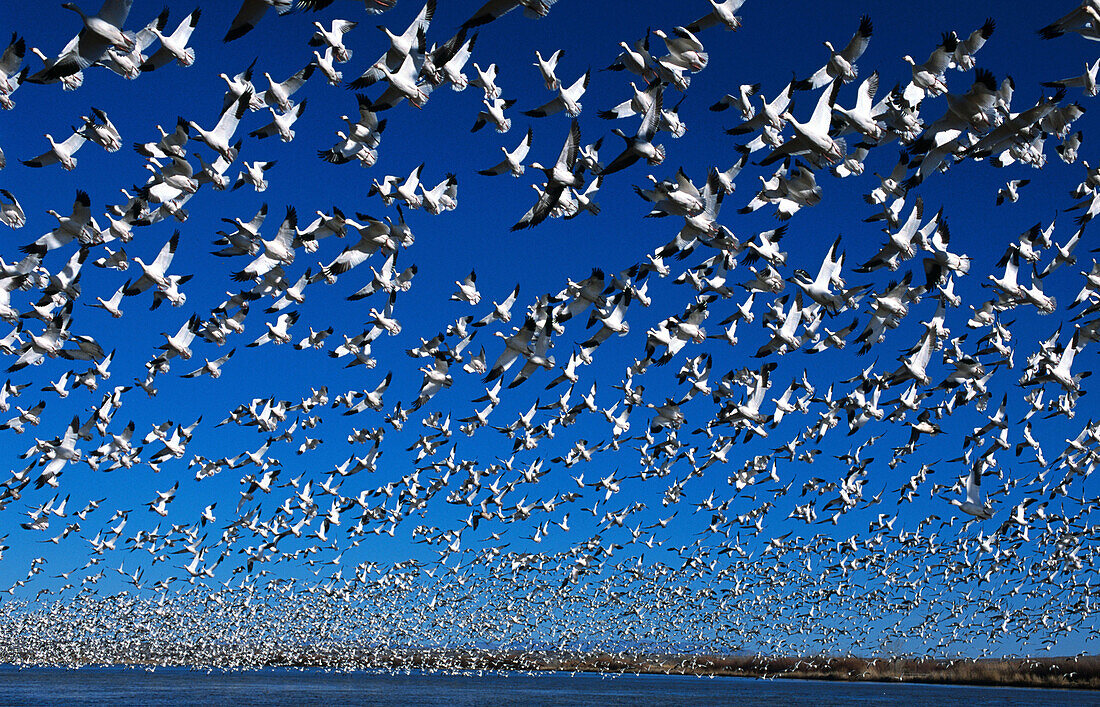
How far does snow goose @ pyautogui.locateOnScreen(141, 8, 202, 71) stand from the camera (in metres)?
15.3

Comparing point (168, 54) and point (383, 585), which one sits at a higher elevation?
point (168, 54)

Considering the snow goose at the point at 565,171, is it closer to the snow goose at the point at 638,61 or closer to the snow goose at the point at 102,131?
the snow goose at the point at 638,61

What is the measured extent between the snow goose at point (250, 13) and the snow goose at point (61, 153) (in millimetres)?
5892

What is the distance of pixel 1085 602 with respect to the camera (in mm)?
54719

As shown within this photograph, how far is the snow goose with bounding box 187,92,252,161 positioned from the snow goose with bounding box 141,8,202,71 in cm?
163

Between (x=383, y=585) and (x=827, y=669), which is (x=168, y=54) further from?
(x=827, y=669)

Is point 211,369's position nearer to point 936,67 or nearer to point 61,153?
point 61,153

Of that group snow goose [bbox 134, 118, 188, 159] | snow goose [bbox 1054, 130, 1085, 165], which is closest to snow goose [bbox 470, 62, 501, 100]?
snow goose [bbox 134, 118, 188, 159]

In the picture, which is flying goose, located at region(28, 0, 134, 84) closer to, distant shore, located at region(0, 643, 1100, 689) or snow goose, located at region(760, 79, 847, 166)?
snow goose, located at region(760, 79, 847, 166)

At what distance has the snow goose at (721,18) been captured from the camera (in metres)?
16.0

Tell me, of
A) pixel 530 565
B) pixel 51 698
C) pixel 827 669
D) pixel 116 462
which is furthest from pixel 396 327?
pixel 827 669

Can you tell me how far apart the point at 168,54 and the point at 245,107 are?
2.47 meters

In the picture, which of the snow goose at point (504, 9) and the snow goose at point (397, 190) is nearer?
the snow goose at point (504, 9)

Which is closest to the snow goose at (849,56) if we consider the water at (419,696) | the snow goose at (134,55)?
the snow goose at (134,55)
